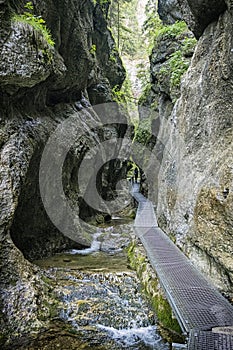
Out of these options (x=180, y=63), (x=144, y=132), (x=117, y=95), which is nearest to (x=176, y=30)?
(x=180, y=63)

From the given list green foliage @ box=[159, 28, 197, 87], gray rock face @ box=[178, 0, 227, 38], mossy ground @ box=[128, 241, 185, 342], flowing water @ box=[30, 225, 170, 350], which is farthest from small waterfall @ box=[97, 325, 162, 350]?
green foliage @ box=[159, 28, 197, 87]

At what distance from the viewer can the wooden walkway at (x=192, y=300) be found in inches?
133

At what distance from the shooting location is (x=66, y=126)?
38.1 feet

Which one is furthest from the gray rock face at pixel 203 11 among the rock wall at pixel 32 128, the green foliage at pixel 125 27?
the green foliage at pixel 125 27

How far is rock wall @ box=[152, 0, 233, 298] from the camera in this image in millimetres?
4750

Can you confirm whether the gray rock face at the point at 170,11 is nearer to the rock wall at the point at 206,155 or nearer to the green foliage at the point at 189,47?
the green foliage at the point at 189,47

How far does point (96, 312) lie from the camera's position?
5629mm

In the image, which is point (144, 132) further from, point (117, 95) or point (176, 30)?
point (176, 30)

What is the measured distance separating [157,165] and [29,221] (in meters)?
10.0

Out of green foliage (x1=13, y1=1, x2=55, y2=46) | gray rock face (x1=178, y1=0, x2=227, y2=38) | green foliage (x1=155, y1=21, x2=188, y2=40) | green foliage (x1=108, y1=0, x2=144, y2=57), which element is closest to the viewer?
gray rock face (x1=178, y1=0, x2=227, y2=38)

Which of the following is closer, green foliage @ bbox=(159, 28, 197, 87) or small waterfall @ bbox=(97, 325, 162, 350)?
small waterfall @ bbox=(97, 325, 162, 350)

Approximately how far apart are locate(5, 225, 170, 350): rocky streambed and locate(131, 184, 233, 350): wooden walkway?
0.91 m

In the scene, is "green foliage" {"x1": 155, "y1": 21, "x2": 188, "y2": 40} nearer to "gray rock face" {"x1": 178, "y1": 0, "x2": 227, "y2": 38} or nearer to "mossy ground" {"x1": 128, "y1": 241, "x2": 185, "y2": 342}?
"gray rock face" {"x1": 178, "y1": 0, "x2": 227, "y2": 38}

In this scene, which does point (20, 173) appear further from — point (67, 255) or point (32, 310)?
point (67, 255)
